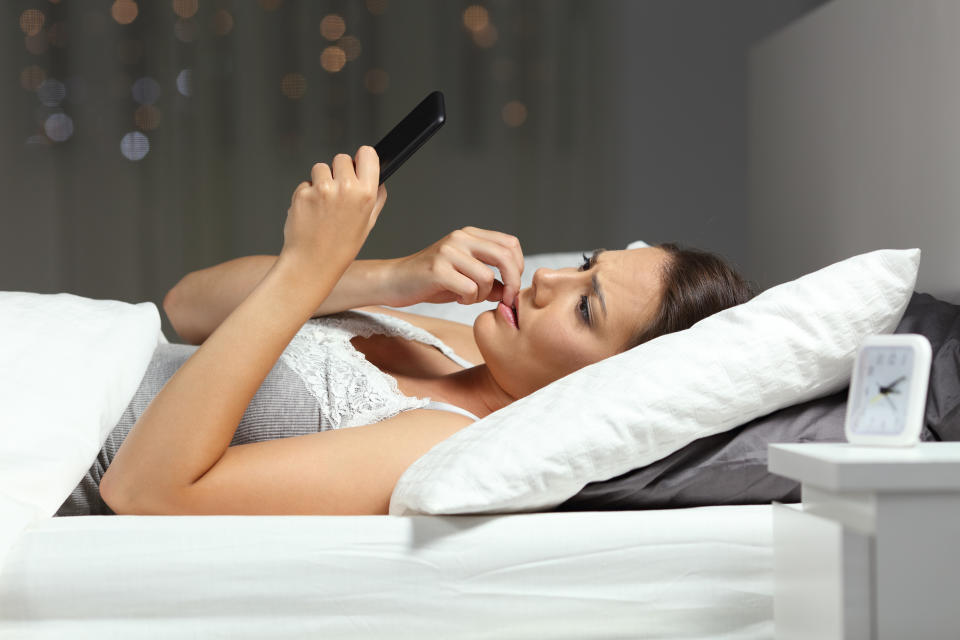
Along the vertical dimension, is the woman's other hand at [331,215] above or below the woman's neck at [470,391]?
above

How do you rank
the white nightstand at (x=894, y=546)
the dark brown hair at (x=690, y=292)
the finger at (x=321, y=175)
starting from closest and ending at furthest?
the white nightstand at (x=894, y=546)
the finger at (x=321, y=175)
the dark brown hair at (x=690, y=292)

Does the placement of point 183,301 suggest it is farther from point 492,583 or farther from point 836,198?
point 836,198

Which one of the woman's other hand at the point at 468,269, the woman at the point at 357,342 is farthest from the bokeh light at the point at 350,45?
the woman's other hand at the point at 468,269

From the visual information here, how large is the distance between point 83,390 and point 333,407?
0.28 metres

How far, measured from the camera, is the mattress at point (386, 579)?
0.76 meters

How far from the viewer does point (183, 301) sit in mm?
1359

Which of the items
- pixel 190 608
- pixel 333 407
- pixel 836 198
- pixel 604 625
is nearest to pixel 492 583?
pixel 604 625

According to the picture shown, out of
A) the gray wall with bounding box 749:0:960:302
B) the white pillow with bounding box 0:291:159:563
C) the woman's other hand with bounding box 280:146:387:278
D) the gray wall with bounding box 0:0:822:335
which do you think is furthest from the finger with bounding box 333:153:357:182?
the gray wall with bounding box 0:0:822:335

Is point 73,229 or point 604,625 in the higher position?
point 73,229

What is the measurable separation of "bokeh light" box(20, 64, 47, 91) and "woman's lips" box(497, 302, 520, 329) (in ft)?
8.66

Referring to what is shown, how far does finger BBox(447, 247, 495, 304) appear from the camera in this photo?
1.17 meters

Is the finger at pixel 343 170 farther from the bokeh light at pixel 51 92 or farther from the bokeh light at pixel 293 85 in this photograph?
the bokeh light at pixel 51 92

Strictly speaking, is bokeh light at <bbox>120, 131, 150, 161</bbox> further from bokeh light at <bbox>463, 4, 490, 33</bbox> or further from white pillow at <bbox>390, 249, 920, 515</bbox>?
white pillow at <bbox>390, 249, 920, 515</bbox>

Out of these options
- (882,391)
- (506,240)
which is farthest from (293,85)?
(882,391)
